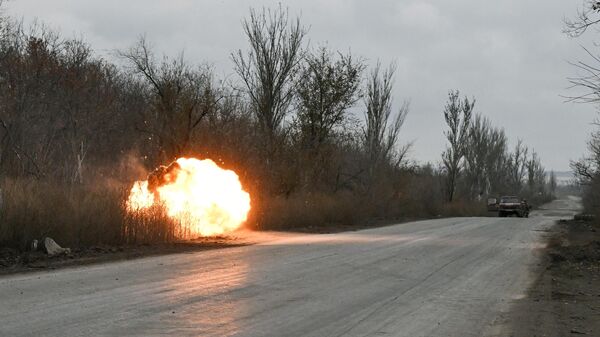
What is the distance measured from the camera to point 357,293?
32.4ft

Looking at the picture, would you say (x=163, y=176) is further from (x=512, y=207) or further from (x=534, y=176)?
(x=534, y=176)

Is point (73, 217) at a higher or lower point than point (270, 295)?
higher

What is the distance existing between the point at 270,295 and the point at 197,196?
13489 millimetres

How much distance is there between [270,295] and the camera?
936 cm

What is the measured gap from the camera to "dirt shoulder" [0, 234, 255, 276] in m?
12.9

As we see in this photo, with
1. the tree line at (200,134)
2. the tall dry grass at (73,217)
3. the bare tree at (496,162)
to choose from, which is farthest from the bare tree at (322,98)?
the bare tree at (496,162)

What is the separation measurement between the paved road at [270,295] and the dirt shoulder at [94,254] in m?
1.04

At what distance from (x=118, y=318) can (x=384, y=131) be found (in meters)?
41.0

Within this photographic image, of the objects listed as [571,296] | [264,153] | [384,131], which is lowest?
[571,296]

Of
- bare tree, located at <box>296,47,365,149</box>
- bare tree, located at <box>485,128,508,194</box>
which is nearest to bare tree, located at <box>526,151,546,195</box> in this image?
bare tree, located at <box>485,128,508,194</box>

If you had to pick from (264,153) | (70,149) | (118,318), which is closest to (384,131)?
(264,153)

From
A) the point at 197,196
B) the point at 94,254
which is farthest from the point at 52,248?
the point at 197,196

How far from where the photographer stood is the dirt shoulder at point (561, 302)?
25.5ft

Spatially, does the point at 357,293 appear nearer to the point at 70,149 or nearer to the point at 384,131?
the point at 70,149
